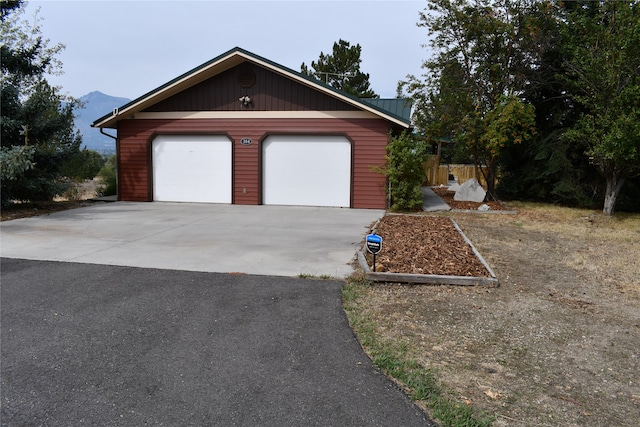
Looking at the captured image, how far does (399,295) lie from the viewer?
485cm

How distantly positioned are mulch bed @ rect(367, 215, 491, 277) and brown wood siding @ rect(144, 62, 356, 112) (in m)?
4.87

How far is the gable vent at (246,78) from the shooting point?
1296cm

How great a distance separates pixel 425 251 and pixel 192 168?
9.23 m

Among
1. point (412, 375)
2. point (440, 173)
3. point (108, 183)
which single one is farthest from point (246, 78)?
point (440, 173)

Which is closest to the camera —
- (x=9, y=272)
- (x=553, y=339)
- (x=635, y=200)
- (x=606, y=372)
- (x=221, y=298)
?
(x=606, y=372)

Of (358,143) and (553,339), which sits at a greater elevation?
(358,143)

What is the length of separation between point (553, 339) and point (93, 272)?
17.1 feet

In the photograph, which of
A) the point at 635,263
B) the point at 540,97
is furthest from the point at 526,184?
the point at 635,263

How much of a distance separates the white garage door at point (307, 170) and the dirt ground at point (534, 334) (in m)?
6.40

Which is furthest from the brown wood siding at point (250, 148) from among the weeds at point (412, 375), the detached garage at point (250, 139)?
the weeds at point (412, 375)

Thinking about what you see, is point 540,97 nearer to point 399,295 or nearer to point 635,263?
point 635,263

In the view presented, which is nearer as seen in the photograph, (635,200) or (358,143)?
(358,143)

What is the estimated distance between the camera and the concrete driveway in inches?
241

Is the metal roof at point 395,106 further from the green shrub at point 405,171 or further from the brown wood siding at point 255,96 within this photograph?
the brown wood siding at point 255,96
